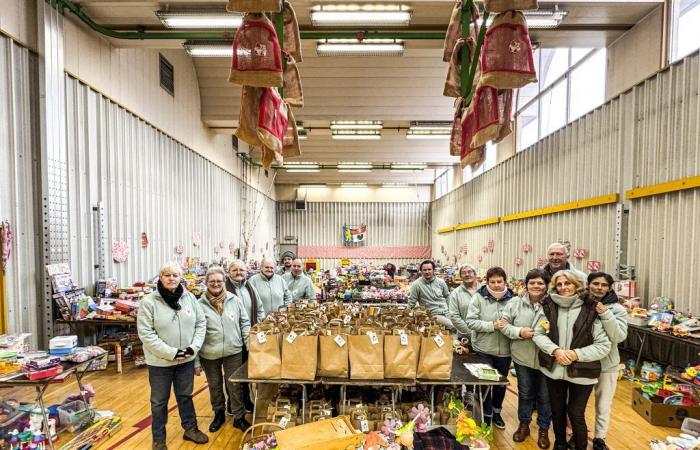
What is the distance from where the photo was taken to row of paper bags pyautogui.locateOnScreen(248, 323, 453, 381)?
258 cm

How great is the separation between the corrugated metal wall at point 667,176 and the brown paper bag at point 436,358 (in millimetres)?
3407

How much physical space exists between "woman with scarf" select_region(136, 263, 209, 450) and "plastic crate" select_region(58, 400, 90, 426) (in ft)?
3.11

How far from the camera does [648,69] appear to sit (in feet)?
15.3

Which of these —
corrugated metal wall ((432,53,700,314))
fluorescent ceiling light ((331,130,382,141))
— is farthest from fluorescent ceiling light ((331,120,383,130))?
corrugated metal wall ((432,53,700,314))

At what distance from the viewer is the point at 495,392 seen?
3.39m

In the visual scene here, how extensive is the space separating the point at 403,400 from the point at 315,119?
696cm

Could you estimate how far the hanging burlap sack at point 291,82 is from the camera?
2867 millimetres

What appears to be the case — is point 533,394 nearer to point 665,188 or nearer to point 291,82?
point 665,188

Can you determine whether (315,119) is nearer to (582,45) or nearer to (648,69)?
(582,45)

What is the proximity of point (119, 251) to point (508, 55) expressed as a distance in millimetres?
5898

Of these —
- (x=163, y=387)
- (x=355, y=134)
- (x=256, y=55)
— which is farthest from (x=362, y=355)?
(x=355, y=134)

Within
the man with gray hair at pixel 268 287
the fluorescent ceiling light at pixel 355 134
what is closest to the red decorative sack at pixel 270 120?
the man with gray hair at pixel 268 287

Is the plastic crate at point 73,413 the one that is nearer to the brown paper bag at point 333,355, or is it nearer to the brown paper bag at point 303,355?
the brown paper bag at point 303,355

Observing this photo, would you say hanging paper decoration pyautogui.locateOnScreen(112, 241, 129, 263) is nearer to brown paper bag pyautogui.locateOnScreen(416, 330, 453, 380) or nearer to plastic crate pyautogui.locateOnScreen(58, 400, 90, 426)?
plastic crate pyautogui.locateOnScreen(58, 400, 90, 426)
